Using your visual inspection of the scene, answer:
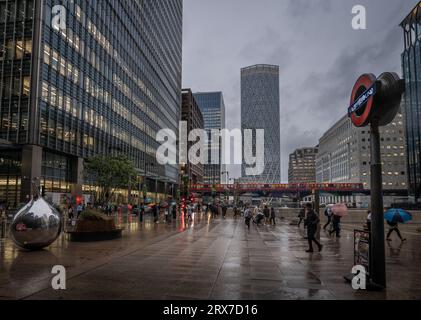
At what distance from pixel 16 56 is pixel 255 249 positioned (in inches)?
1672

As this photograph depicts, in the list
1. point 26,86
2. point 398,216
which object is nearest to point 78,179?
point 26,86

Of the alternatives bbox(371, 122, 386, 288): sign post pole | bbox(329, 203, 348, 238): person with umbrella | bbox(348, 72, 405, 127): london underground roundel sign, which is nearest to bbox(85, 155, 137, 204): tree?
bbox(329, 203, 348, 238): person with umbrella

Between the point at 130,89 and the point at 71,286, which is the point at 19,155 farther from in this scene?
the point at 71,286

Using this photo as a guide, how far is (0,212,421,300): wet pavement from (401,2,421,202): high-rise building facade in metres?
92.9

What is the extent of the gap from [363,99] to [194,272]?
19.8 ft

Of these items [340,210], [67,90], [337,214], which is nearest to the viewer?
[340,210]

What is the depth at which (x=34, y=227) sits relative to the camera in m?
12.3

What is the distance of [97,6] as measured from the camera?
5697cm

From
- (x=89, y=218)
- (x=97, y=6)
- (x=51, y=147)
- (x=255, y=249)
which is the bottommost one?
(x=255, y=249)

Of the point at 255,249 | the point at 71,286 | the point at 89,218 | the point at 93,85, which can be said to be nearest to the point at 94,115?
the point at 93,85

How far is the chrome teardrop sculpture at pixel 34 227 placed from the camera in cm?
1222

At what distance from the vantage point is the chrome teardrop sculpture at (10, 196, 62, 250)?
12219 mm

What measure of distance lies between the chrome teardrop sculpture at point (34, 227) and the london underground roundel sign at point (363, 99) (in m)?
10.9

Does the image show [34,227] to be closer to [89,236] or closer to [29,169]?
[89,236]
